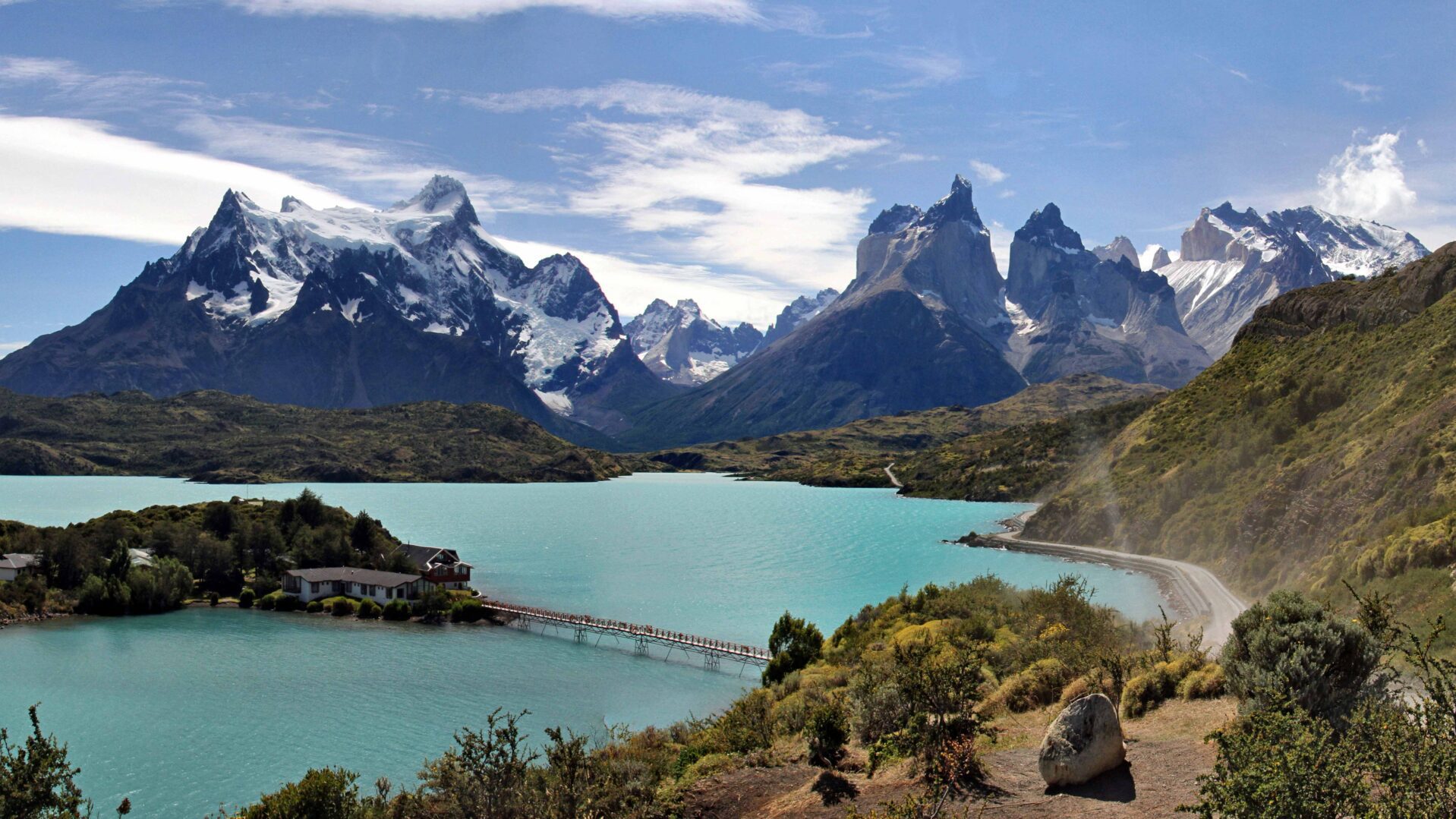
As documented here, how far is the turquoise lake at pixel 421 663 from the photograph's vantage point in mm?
39000

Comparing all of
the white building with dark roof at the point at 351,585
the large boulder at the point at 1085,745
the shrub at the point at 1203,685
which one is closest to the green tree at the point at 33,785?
the large boulder at the point at 1085,745

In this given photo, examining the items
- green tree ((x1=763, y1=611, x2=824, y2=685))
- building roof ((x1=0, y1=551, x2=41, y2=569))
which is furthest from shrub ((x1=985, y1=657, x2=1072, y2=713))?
building roof ((x1=0, y1=551, x2=41, y2=569))

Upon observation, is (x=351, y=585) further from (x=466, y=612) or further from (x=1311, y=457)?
(x=1311, y=457)

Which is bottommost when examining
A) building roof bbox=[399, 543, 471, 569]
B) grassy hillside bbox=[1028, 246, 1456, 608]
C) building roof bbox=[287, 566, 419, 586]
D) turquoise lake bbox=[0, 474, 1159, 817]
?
turquoise lake bbox=[0, 474, 1159, 817]

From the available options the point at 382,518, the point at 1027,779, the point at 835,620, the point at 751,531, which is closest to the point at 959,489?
the point at 751,531

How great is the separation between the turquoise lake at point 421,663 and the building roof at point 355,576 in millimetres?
5138

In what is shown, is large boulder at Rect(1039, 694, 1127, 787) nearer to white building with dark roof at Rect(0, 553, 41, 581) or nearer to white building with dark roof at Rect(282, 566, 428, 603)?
white building with dark roof at Rect(282, 566, 428, 603)

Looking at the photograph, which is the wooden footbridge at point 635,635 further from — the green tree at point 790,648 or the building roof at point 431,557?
the green tree at point 790,648

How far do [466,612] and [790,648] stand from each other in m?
34.1

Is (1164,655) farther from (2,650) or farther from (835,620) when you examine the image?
(2,650)

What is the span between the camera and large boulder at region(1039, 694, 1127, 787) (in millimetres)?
16797

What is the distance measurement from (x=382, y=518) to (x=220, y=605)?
63.8 meters

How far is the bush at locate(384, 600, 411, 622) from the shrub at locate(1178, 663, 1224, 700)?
6072cm

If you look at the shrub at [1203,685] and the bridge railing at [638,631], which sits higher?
the shrub at [1203,685]
